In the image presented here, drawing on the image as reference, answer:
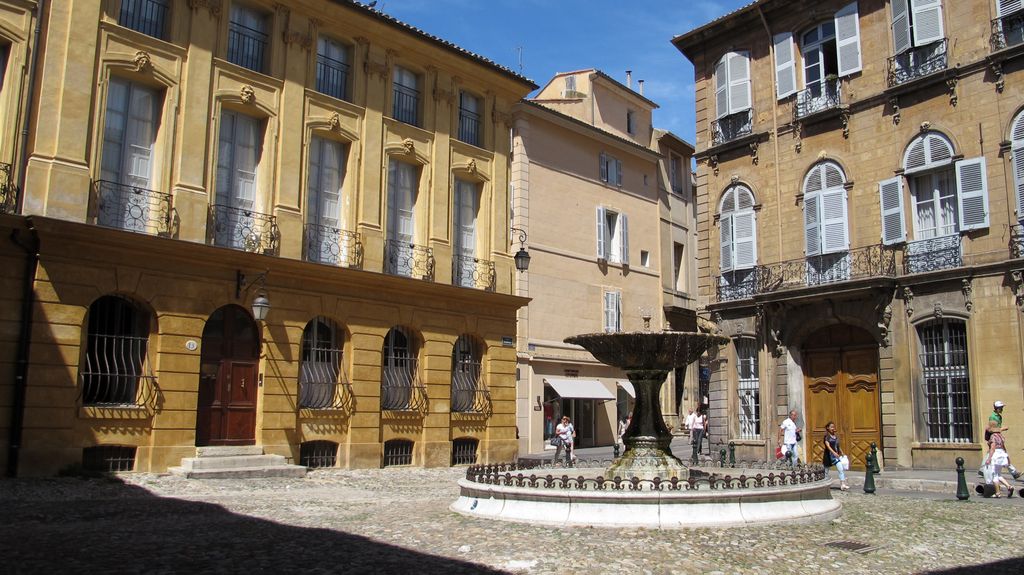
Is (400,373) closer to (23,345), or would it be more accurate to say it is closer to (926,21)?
(23,345)

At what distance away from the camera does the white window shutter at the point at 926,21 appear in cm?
1988

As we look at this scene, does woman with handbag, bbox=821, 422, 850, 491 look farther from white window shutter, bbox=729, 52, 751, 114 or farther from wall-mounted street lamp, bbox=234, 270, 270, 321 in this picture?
wall-mounted street lamp, bbox=234, 270, 270, 321

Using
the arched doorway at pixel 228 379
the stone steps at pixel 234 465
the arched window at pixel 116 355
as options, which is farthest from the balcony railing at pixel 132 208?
the stone steps at pixel 234 465

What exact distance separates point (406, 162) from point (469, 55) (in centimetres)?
353

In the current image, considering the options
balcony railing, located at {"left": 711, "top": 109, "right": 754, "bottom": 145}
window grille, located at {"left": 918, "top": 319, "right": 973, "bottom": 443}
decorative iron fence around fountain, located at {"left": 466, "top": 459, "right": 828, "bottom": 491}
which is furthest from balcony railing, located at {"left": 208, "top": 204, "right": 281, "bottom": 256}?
window grille, located at {"left": 918, "top": 319, "right": 973, "bottom": 443}

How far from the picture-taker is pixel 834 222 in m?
21.6

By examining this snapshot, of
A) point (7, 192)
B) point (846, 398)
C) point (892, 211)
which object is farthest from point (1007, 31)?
point (7, 192)

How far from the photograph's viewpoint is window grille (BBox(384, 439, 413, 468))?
800 inches

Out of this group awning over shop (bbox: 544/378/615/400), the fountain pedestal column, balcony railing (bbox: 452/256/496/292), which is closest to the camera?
the fountain pedestal column

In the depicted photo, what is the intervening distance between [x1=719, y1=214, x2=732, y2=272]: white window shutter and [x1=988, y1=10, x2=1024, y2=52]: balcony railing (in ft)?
25.4

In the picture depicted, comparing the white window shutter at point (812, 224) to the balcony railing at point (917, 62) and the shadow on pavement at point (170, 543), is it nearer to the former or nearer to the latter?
the balcony railing at point (917, 62)

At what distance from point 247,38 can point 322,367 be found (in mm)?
7580

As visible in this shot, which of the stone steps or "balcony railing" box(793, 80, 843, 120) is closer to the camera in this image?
the stone steps

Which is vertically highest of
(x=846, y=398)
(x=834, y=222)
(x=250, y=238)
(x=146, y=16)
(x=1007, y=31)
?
(x=1007, y=31)
